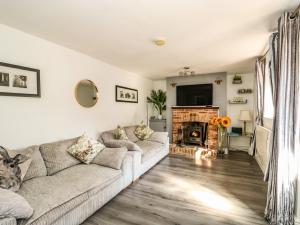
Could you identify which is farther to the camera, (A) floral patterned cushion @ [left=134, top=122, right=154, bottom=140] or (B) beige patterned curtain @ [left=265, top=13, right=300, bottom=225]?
(A) floral patterned cushion @ [left=134, top=122, right=154, bottom=140]

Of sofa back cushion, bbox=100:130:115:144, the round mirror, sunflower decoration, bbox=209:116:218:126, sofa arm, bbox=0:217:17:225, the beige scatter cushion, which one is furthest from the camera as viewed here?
sunflower decoration, bbox=209:116:218:126

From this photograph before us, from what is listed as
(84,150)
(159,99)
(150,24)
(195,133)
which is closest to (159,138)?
(195,133)

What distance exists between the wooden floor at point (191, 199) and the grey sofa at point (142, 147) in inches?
7.3

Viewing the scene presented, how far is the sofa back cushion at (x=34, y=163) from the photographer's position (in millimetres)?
2006

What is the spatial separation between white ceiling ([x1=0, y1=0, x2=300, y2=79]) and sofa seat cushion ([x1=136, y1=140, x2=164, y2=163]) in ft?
6.22

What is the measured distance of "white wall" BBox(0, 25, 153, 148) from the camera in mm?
2162

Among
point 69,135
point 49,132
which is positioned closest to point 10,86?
point 49,132

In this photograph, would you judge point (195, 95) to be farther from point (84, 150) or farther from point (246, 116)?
point (84, 150)

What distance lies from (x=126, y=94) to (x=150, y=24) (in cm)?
262

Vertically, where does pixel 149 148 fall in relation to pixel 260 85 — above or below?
below

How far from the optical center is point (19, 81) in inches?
88.0

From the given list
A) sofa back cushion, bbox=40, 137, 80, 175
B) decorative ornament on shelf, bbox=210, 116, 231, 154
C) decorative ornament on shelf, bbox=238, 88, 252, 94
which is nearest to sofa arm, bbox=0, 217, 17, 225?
sofa back cushion, bbox=40, 137, 80, 175

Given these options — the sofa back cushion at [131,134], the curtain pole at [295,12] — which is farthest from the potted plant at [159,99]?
the curtain pole at [295,12]

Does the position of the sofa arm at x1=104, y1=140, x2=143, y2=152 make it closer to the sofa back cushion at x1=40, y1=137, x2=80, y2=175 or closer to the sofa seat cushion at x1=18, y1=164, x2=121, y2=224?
the sofa seat cushion at x1=18, y1=164, x2=121, y2=224
